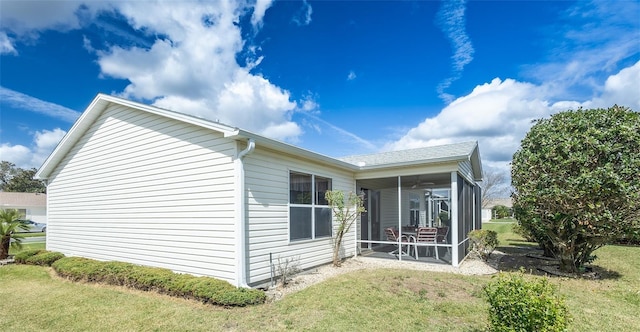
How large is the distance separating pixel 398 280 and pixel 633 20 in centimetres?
846

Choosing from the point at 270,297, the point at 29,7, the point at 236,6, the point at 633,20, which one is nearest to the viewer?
the point at 270,297

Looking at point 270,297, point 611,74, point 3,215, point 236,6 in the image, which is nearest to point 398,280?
point 270,297

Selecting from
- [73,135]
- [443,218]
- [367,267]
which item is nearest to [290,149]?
[367,267]

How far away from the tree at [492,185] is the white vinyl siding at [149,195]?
3927 cm

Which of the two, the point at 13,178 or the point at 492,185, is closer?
the point at 492,185

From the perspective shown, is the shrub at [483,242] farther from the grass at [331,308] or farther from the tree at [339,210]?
the tree at [339,210]

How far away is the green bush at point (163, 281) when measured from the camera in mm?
5141

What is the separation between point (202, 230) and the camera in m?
6.34

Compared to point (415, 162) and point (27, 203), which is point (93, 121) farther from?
point (27, 203)

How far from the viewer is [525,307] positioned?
2.83m

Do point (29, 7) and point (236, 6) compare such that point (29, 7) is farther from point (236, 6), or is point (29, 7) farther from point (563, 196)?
point (563, 196)

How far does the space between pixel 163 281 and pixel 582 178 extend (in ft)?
27.9

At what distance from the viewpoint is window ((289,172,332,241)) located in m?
7.37

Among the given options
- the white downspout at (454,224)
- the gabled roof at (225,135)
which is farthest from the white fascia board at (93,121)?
the white downspout at (454,224)
